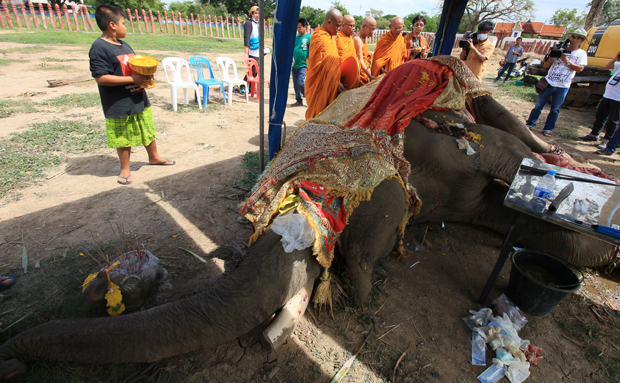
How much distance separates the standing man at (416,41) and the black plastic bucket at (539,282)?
15.4 ft

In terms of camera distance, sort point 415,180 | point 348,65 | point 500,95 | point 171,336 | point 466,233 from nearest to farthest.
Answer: point 171,336
point 415,180
point 466,233
point 348,65
point 500,95

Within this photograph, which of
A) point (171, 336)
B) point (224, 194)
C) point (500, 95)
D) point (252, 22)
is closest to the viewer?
point (171, 336)

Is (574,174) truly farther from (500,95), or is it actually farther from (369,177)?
(500,95)

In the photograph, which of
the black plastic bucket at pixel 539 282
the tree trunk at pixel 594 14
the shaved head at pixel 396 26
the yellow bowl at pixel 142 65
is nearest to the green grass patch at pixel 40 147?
the yellow bowl at pixel 142 65

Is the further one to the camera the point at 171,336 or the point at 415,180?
the point at 415,180

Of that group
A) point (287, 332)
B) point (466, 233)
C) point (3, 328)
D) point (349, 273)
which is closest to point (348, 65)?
point (466, 233)

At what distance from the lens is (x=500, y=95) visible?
10.6 metres

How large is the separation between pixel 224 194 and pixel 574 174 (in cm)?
342

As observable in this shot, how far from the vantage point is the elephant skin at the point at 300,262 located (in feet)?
5.48

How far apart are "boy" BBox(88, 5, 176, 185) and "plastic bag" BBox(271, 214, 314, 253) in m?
2.58

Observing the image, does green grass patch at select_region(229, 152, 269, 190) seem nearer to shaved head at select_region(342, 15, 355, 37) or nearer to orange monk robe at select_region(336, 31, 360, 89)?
orange monk robe at select_region(336, 31, 360, 89)

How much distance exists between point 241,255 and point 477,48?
6.03 metres

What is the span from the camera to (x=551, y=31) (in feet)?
159

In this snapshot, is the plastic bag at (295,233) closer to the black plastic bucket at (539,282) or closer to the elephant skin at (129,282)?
the elephant skin at (129,282)
